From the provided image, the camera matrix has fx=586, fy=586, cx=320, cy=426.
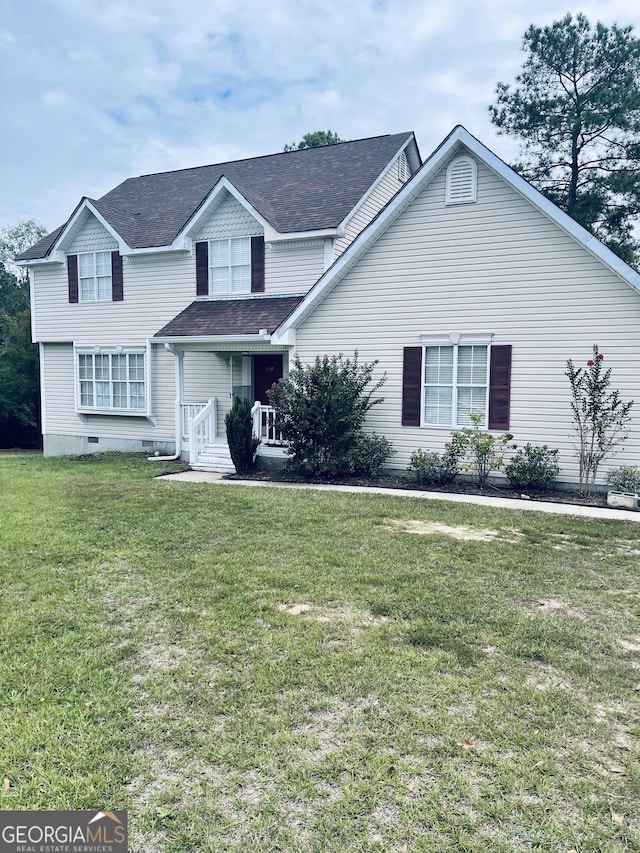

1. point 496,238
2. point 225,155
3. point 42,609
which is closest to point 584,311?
point 496,238

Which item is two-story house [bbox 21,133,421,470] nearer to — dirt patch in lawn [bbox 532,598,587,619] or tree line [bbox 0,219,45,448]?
tree line [bbox 0,219,45,448]

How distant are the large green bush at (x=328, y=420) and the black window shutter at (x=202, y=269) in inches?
205

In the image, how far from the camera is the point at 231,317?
47.5 feet

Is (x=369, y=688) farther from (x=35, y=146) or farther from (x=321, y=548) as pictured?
(x=35, y=146)

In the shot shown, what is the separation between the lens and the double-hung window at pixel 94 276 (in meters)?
17.4

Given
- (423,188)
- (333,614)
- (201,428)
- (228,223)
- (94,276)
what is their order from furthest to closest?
(94,276), (228,223), (201,428), (423,188), (333,614)

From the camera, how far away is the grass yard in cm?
266

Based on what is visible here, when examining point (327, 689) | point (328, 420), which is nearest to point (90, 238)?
point (328, 420)

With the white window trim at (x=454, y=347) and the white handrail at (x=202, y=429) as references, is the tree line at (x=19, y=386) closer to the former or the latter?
the white handrail at (x=202, y=429)

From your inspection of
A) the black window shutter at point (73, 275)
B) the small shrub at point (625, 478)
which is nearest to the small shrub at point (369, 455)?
the small shrub at point (625, 478)

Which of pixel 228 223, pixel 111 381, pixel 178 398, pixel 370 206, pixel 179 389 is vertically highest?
pixel 370 206

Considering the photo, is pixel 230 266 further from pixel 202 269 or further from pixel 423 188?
pixel 423 188

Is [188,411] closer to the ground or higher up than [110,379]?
closer to the ground

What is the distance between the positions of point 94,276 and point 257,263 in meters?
5.81
